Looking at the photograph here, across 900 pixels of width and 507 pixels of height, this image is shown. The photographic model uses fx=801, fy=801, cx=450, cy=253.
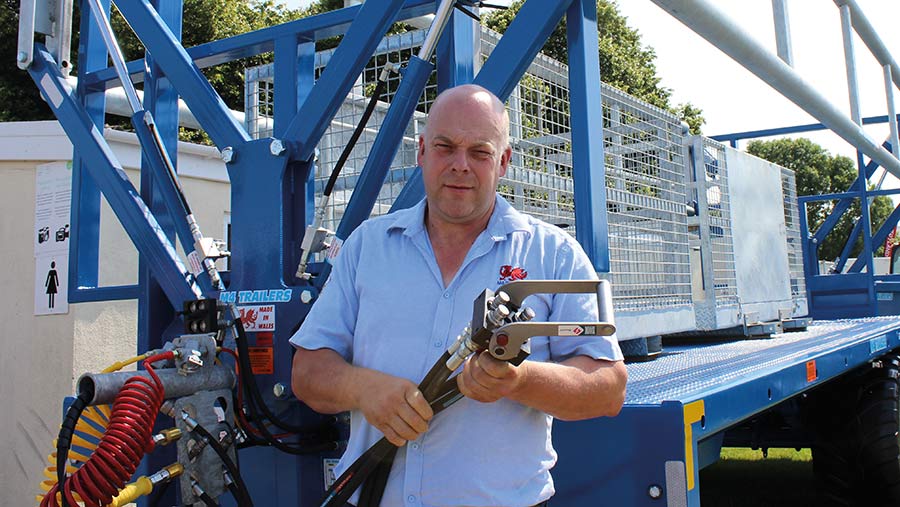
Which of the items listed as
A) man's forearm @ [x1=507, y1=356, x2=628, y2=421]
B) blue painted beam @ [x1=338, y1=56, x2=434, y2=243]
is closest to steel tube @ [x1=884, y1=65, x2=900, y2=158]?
blue painted beam @ [x1=338, y1=56, x2=434, y2=243]

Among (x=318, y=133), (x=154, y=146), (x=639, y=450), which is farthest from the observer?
(x=154, y=146)

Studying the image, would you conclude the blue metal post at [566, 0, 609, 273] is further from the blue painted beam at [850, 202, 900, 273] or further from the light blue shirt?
the blue painted beam at [850, 202, 900, 273]

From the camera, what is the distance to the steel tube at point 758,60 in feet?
8.90

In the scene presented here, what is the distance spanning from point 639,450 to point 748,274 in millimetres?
2817

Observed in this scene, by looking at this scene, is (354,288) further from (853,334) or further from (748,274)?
(853,334)

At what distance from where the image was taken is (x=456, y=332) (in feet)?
6.05

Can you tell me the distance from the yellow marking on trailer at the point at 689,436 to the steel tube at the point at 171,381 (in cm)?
138

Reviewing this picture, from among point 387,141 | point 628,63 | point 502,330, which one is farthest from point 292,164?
point 628,63

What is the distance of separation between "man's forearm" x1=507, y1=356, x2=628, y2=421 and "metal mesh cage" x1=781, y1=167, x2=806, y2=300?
4.42m

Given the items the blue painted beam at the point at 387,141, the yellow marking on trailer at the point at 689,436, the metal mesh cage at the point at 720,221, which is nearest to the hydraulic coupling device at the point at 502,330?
the yellow marking on trailer at the point at 689,436

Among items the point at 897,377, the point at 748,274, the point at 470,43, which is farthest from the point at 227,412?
the point at 897,377

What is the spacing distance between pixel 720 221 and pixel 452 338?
9.70 ft

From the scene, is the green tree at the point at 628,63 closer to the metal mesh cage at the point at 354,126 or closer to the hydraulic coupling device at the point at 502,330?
the metal mesh cage at the point at 354,126

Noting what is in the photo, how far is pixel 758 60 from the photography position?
10.6 ft
